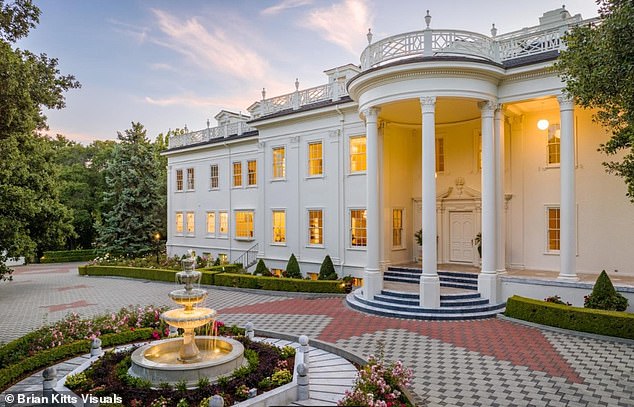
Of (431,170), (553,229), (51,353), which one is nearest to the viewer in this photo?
(51,353)

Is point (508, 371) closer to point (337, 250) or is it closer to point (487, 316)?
point (487, 316)

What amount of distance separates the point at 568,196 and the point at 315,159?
11681mm

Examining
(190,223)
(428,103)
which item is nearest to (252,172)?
(190,223)

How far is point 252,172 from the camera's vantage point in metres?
25.2

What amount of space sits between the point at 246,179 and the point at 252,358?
18.0 m

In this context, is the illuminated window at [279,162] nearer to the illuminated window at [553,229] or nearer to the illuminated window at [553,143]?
the illuminated window at [553,143]

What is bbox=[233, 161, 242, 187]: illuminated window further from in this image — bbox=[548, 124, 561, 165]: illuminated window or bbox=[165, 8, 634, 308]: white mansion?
bbox=[548, 124, 561, 165]: illuminated window

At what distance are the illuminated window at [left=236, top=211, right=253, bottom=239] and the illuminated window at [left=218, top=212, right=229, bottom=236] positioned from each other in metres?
1.17

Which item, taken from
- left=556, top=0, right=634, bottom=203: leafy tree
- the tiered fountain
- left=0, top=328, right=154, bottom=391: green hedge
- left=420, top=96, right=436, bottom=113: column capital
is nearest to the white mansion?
left=420, top=96, right=436, bottom=113: column capital

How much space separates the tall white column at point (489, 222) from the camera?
1366 centimetres

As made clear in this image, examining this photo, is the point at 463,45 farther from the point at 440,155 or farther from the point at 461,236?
the point at 461,236

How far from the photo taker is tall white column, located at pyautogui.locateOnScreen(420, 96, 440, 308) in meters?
13.2

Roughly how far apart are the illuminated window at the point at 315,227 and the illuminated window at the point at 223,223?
312 inches

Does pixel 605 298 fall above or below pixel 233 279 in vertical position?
above
